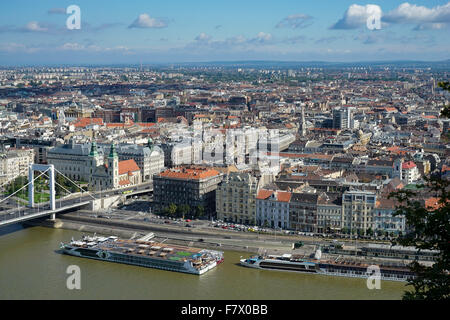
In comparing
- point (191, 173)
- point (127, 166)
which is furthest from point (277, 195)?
point (127, 166)

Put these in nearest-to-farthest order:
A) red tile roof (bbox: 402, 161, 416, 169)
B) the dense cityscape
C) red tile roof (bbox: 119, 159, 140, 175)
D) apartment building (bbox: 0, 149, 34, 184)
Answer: the dense cityscape → red tile roof (bbox: 402, 161, 416, 169) → red tile roof (bbox: 119, 159, 140, 175) → apartment building (bbox: 0, 149, 34, 184)

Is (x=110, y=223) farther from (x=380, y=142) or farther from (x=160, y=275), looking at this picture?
(x=380, y=142)

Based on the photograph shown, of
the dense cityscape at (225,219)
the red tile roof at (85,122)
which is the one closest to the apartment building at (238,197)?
the dense cityscape at (225,219)

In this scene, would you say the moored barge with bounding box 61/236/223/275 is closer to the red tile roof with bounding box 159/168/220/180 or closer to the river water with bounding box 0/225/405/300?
the river water with bounding box 0/225/405/300

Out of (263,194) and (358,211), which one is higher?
(263,194)

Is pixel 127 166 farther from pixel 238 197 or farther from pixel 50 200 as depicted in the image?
pixel 238 197

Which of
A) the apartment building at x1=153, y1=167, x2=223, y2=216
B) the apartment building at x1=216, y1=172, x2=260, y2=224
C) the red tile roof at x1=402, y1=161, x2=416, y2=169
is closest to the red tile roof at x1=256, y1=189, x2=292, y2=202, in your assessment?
the apartment building at x1=216, y1=172, x2=260, y2=224
